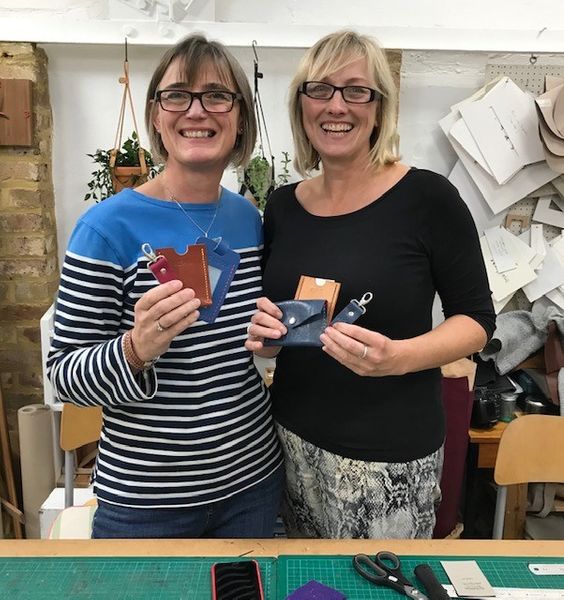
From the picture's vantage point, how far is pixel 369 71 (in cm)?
122

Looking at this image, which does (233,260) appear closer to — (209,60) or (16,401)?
(209,60)

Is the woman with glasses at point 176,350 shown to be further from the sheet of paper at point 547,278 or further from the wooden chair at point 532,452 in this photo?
the sheet of paper at point 547,278

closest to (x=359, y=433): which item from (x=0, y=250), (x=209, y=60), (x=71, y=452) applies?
(x=209, y=60)

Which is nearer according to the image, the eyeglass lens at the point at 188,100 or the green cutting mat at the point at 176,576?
the green cutting mat at the point at 176,576

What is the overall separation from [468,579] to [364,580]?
185mm

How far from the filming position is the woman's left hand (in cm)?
102

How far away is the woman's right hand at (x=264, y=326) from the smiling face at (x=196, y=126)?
32 centimetres

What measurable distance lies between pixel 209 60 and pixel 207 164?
0.21m

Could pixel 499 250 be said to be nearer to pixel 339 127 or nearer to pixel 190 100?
pixel 339 127

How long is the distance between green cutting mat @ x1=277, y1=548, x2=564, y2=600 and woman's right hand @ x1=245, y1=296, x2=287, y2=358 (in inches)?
16.2

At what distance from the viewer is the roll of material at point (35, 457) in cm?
236

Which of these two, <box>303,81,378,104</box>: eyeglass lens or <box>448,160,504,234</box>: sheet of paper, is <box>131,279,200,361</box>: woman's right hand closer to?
<box>303,81,378,104</box>: eyeglass lens

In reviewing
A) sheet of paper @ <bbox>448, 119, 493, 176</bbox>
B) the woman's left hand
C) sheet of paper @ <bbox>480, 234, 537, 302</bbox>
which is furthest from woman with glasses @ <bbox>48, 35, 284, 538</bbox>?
sheet of paper @ <bbox>480, 234, 537, 302</bbox>

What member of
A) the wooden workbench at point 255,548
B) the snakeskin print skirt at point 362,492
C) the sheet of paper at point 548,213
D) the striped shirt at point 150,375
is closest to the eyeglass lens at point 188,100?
the striped shirt at point 150,375
